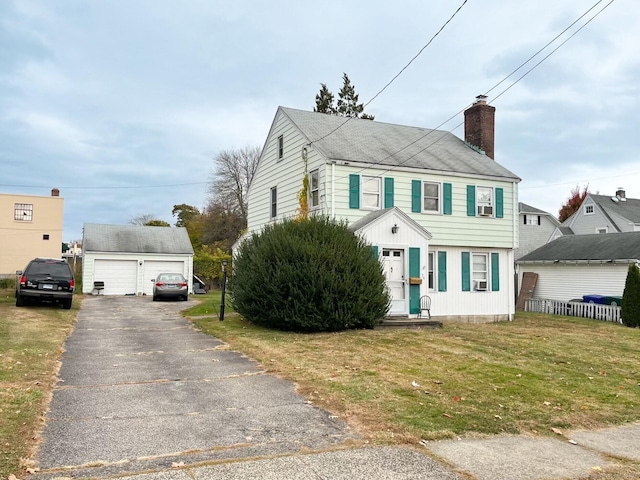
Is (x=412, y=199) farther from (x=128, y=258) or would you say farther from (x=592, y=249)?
(x=128, y=258)

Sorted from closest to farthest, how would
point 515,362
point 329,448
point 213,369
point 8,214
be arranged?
point 329,448, point 213,369, point 515,362, point 8,214

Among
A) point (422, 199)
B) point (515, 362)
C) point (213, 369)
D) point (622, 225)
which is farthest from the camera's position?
point (622, 225)

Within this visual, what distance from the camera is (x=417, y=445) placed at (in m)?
5.51

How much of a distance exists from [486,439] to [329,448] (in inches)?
67.4

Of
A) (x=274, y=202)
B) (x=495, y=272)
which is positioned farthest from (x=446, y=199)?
(x=274, y=202)

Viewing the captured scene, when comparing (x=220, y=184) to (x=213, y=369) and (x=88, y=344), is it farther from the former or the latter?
(x=213, y=369)

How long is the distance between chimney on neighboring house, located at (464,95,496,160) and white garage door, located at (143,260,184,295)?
1908cm

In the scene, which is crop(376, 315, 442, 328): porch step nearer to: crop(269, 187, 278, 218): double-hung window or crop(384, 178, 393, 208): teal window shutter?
crop(384, 178, 393, 208): teal window shutter

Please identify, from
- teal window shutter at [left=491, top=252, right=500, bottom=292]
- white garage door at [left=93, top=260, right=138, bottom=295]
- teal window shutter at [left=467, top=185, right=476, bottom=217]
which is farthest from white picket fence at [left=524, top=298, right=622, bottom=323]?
white garage door at [left=93, top=260, right=138, bottom=295]

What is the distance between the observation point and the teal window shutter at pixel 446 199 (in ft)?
67.6

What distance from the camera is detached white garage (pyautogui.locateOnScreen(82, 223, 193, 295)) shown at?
106 feet

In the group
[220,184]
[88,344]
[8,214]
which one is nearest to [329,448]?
[88,344]

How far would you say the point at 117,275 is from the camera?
32812mm

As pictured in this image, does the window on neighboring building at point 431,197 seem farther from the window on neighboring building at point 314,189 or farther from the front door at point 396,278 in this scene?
the window on neighboring building at point 314,189
